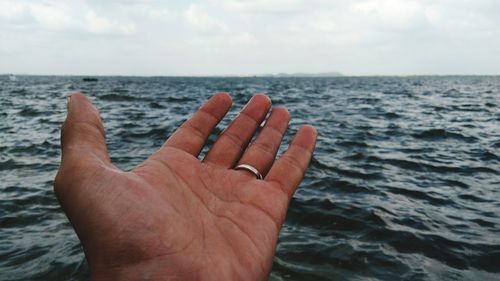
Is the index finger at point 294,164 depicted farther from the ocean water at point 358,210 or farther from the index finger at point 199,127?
the ocean water at point 358,210

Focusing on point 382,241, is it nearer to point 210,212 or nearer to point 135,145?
point 210,212

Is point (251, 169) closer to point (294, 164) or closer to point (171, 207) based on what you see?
point (294, 164)

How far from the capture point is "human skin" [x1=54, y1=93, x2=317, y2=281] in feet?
7.18

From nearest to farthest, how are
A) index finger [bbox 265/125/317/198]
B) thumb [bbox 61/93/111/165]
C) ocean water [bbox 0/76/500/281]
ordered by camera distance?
thumb [bbox 61/93/111/165] → index finger [bbox 265/125/317/198] → ocean water [bbox 0/76/500/281]

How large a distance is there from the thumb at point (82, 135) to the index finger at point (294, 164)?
1.29 metres

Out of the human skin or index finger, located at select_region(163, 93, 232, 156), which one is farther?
index finger, located at select_region(163, 93, 232, 156)

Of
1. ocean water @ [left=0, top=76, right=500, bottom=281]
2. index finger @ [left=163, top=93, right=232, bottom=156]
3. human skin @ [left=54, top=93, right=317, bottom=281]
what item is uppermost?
index finger @ [left=163, top=93, right=232, bottom=156]

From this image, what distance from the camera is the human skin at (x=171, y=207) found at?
219cm

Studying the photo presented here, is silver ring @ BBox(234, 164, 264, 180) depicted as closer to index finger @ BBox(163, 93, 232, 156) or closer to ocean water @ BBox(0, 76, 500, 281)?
index finger @ BBox(163, 93, 232, 156)

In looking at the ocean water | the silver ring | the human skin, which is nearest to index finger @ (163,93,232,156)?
the human skin

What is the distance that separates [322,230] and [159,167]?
10.6 feet

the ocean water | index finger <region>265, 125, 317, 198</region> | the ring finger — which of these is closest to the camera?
index finger <region>265, 125, 317, 198</region>

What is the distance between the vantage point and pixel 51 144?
10.6 m

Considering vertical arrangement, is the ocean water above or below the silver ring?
below
